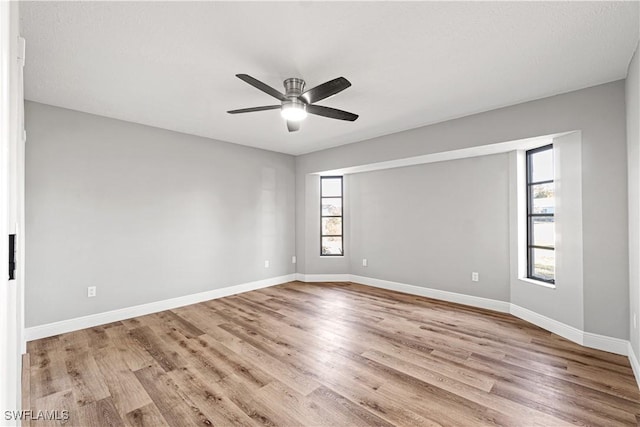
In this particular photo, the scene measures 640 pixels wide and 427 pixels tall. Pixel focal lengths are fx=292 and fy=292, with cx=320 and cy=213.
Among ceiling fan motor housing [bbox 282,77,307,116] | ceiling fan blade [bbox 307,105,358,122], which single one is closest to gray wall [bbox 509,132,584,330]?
ceiling fan blade [bbox 307,105,358,122]

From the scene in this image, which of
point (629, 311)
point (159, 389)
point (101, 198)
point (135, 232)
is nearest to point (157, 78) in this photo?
point (101, 198)

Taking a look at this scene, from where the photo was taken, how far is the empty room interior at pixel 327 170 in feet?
6.56

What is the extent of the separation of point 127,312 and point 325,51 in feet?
13.0

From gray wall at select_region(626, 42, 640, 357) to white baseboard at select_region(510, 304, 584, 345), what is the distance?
464 mm

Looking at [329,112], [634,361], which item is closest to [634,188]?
[634,361]

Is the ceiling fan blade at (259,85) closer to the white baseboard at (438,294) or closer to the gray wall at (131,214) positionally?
the gray wall at (131,214)

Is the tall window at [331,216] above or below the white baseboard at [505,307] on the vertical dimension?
above

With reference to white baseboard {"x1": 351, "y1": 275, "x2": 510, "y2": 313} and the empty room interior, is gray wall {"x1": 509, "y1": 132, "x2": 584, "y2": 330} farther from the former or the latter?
white baseboard {"x1": 351, "y1": 275, "x2": 510, "y2": 313}

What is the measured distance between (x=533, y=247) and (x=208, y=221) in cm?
469

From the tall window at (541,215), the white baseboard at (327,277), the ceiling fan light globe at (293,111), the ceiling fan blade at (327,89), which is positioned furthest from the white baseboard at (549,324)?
the ceiling fan light globe at (293,111)

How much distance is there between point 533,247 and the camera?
380cm

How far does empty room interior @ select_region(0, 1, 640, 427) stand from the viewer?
2.00m

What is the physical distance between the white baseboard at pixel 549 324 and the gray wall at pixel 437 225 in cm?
26

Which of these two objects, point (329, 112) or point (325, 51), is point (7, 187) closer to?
point (325, 51)
